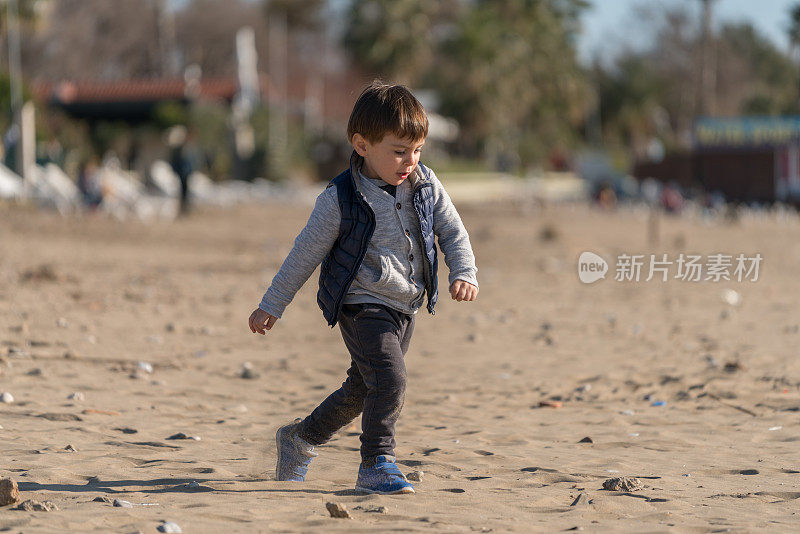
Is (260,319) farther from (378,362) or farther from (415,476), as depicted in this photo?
(415,476)

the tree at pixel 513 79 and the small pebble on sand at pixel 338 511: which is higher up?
the tree at pixel 513 79

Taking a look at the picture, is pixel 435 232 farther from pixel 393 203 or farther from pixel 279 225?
pixel 279 225

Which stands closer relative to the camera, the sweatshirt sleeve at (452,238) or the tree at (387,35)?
the sweatshirt sleeve at (452,238)

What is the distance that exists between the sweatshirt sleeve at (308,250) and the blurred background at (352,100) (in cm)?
698

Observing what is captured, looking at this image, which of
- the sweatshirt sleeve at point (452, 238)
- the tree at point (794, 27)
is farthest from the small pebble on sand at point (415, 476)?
the tree at point (794, 27)

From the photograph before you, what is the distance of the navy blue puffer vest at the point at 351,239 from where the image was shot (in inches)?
158

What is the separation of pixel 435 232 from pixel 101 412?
2313 millimetres

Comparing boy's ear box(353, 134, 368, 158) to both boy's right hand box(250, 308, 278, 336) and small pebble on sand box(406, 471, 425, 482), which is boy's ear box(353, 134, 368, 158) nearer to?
boy's right hand box(250, 308, 278, 336)

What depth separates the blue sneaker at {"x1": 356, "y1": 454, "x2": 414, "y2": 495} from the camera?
410 centimetres

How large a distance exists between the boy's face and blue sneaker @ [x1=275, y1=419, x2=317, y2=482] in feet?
3.80

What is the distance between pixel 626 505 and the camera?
398cm

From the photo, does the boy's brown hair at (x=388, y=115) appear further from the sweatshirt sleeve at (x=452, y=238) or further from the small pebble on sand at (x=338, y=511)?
the small pebble on sand at (x=338, y=511)

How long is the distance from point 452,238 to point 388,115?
606 millimetres

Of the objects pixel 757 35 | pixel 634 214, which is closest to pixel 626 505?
pixel 634 214
